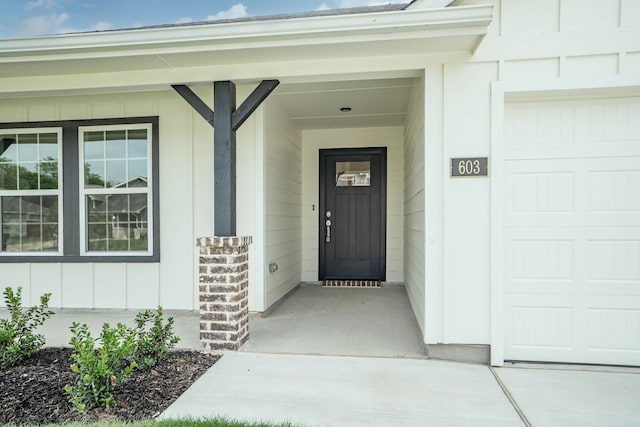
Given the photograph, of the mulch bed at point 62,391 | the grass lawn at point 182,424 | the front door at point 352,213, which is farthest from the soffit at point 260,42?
A: the front door at point 352,213

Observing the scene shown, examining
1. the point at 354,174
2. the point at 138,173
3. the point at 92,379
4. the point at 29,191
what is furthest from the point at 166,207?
the point at 354,174

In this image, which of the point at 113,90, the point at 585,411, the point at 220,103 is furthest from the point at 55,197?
the point at 585,411

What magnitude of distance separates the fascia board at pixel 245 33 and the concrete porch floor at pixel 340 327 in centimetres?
249

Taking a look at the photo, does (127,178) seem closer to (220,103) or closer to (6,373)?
(220,103)

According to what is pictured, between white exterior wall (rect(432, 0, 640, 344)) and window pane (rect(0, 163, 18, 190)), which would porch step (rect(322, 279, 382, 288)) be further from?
window pane (rect(0, 163, 18, 190))

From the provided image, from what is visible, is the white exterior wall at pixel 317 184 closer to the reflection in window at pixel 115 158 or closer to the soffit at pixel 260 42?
the reflection in window at pixel 115 158

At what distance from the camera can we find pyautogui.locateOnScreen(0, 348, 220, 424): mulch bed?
2230mm

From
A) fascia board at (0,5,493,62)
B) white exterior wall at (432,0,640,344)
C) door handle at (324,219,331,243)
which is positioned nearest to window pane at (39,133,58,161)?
fascia board at (0,5,493,62)

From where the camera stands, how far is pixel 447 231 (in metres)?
3.09

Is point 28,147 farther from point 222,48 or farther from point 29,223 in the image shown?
point 222,48

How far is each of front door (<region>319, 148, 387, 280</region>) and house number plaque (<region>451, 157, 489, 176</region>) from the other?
3.22 m

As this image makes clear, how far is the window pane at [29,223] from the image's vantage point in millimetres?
4578

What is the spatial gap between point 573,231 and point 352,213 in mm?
3636

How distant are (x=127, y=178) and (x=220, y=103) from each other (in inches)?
73.4
